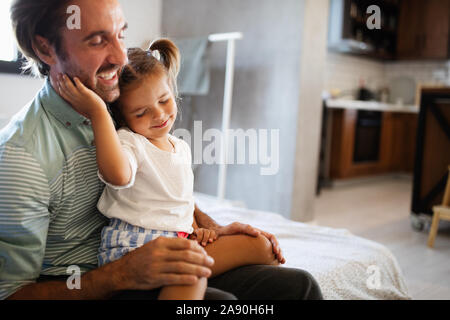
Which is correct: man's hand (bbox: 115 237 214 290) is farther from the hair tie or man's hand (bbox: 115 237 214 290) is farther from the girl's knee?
the hair tie

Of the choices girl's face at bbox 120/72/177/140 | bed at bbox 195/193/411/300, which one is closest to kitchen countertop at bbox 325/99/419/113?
bed at bbox 195/193/411/300

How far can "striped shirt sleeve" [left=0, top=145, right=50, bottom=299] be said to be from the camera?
2.50ft

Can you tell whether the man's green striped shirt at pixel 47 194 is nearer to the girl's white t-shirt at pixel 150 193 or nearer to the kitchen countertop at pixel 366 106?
the girl's white t-shirt at pixel 150 193

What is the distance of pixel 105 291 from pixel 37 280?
179mm

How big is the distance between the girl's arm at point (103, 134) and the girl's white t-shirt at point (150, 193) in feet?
0.20

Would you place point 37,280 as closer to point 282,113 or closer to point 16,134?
point 16,134

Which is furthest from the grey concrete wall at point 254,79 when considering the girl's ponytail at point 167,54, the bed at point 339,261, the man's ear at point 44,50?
the man's ear at point 44,50

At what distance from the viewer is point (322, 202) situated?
13.1 ft

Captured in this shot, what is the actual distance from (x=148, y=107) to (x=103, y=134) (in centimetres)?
19

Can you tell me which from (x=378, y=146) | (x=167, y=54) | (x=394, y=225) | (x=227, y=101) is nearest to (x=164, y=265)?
(x=167, y=54)

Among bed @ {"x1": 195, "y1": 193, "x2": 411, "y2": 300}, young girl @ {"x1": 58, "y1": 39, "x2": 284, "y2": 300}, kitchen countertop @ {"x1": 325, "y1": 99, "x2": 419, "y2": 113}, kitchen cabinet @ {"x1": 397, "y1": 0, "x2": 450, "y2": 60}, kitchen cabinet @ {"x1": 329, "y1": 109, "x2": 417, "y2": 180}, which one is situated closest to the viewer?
young girl @ {"x1": 58, "y1": 39, "x2": 284, "y2": 300}

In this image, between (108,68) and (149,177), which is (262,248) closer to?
(149,177)

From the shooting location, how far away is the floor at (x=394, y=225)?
2.22m

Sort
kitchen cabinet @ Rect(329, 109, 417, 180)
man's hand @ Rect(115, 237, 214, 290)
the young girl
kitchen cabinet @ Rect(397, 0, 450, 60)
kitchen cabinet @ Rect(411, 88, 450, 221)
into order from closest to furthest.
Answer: man's hand @ Rect(115, 237, 214, 290)
the young girl
kitchen cabinet @ Rect(411, 88, 450, 221)
kitchen cabinet @ Rect(329, 109, 417, 180)
kitchen cabinet @ Rect(397, 0, 450, 60)
